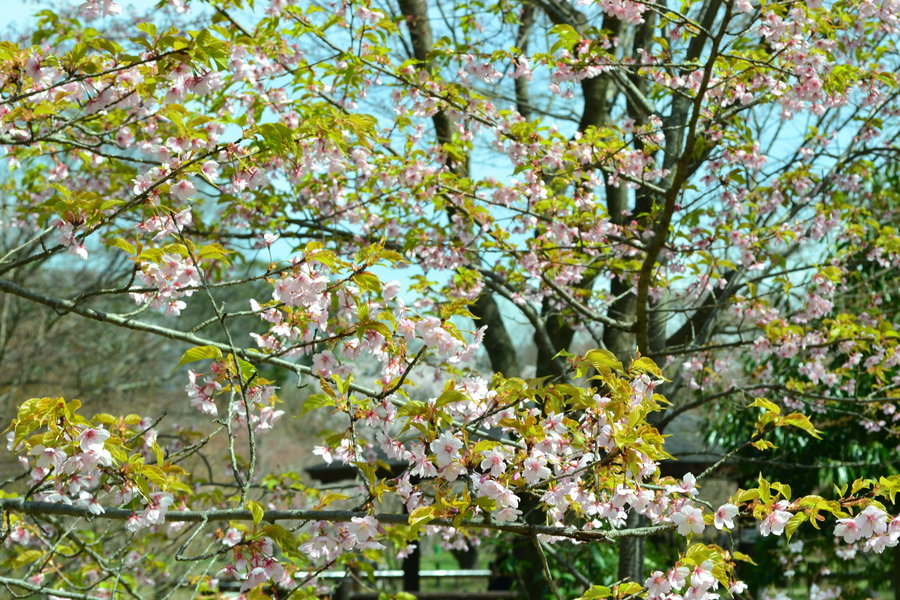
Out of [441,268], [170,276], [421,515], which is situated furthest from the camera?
[441,268]

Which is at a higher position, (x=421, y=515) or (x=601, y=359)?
(x=601, y=359)

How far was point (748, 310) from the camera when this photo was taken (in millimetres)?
4879

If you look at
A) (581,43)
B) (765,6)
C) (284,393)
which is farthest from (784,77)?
(284,393)

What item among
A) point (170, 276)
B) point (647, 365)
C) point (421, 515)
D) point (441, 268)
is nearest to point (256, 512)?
point (421, 515)

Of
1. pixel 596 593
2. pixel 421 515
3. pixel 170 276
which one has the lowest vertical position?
pixel 596 593

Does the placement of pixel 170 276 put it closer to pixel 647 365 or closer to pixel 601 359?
pixel 601 359

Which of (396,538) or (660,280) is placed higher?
(660,280)

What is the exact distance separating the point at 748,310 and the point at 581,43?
197 centimetres

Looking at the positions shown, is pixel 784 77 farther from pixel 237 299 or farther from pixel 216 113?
pixel 237 299

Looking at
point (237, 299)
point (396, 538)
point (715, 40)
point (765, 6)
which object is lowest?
point (396, 538)

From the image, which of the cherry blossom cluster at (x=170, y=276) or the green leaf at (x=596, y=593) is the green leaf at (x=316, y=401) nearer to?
the cherry blossom cluster at (x=170, y=276)

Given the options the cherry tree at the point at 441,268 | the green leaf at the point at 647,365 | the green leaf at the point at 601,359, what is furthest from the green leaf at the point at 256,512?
the green leaf at the point at 647,365

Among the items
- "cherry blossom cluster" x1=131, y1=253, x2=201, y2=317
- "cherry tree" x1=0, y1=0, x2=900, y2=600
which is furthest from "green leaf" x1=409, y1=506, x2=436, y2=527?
"cherry blossom cluster" x1=131, y1=253, x2=201, y2=317

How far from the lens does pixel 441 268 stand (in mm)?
4926
